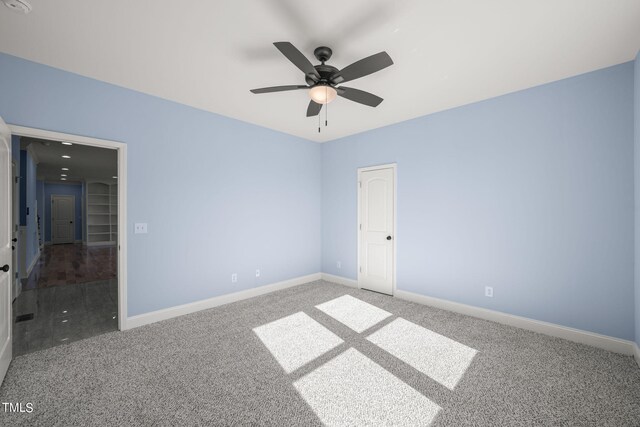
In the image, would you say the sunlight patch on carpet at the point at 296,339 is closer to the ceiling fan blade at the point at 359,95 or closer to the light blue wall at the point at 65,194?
the ceiling fan blade at the point at 359,95

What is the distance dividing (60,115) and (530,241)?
5.14 metres

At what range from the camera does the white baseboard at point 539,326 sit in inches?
99.3

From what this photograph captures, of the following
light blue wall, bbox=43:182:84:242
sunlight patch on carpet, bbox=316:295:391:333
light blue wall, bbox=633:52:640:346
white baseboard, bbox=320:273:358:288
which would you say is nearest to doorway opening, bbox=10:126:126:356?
light blue wall, bbox=43:182:84:242

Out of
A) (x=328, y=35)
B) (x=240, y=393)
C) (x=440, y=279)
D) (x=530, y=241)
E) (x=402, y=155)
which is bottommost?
(x=240, y=393)

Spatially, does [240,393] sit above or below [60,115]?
below

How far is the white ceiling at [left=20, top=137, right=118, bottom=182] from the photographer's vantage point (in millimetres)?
5332

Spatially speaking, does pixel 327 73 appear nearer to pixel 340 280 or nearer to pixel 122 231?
pixel 122 231

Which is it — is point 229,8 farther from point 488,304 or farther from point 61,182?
point 61,182

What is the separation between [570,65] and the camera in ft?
8.36

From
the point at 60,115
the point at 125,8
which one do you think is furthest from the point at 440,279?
the point at 60,115

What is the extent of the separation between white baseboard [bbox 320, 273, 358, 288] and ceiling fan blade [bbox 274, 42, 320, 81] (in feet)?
11.7

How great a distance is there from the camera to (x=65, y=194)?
11.2 m

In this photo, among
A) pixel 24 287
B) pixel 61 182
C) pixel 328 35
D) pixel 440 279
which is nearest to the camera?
pixel 328 35

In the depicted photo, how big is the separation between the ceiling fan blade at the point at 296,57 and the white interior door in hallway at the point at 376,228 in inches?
98.5
